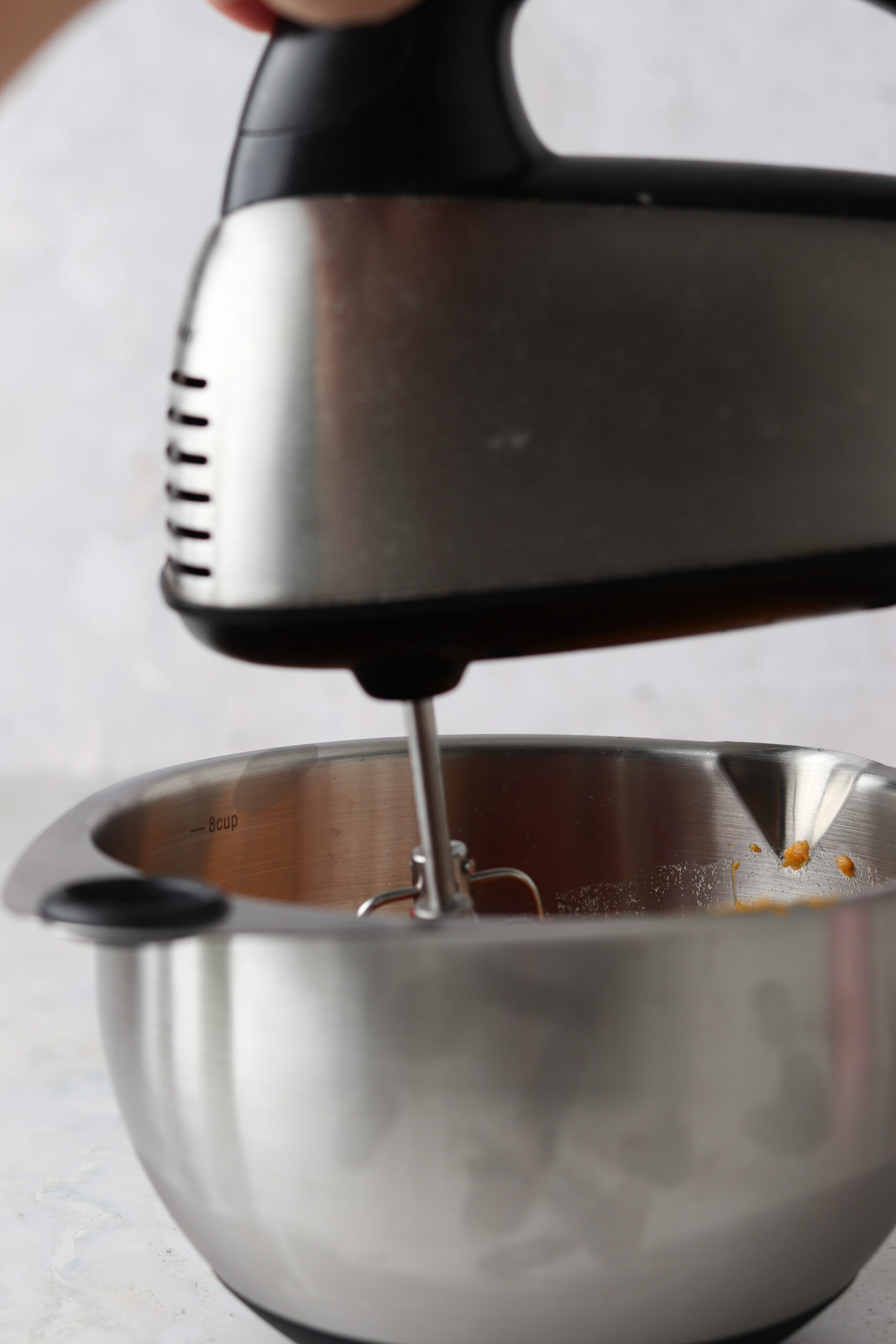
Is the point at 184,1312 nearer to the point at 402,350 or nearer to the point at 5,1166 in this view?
the point at 5,1166

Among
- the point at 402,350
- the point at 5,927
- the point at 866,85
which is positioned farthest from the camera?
the point at 866,85

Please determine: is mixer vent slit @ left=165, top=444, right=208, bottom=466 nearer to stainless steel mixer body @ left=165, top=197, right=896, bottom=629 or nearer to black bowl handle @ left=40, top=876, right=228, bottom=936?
stainless steel mixer body @ left=165, top=197, right=896, bottom=629

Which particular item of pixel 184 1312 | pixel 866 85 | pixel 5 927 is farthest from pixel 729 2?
pixel 184 1312

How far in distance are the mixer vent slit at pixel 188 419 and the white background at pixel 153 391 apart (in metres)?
1.48

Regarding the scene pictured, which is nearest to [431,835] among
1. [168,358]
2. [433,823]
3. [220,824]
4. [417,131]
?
[433,823]

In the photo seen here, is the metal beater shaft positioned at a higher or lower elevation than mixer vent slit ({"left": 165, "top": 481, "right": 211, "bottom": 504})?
lower

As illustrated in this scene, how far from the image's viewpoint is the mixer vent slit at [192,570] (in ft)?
1.44

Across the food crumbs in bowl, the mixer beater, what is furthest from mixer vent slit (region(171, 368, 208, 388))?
the food crumbs in bowl

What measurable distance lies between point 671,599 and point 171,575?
0.16 metres

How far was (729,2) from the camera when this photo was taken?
1.92 meters

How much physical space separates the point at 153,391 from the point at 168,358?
0.18 ft

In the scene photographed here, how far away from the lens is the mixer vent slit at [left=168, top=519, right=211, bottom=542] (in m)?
0.44

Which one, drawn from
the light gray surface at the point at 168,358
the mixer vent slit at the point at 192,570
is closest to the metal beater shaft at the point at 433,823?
the mixer vent slit at the point at 192,570

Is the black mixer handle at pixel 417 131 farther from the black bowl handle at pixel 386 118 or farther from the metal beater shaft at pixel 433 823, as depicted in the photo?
the metal beater shaft at pixel 433 823
